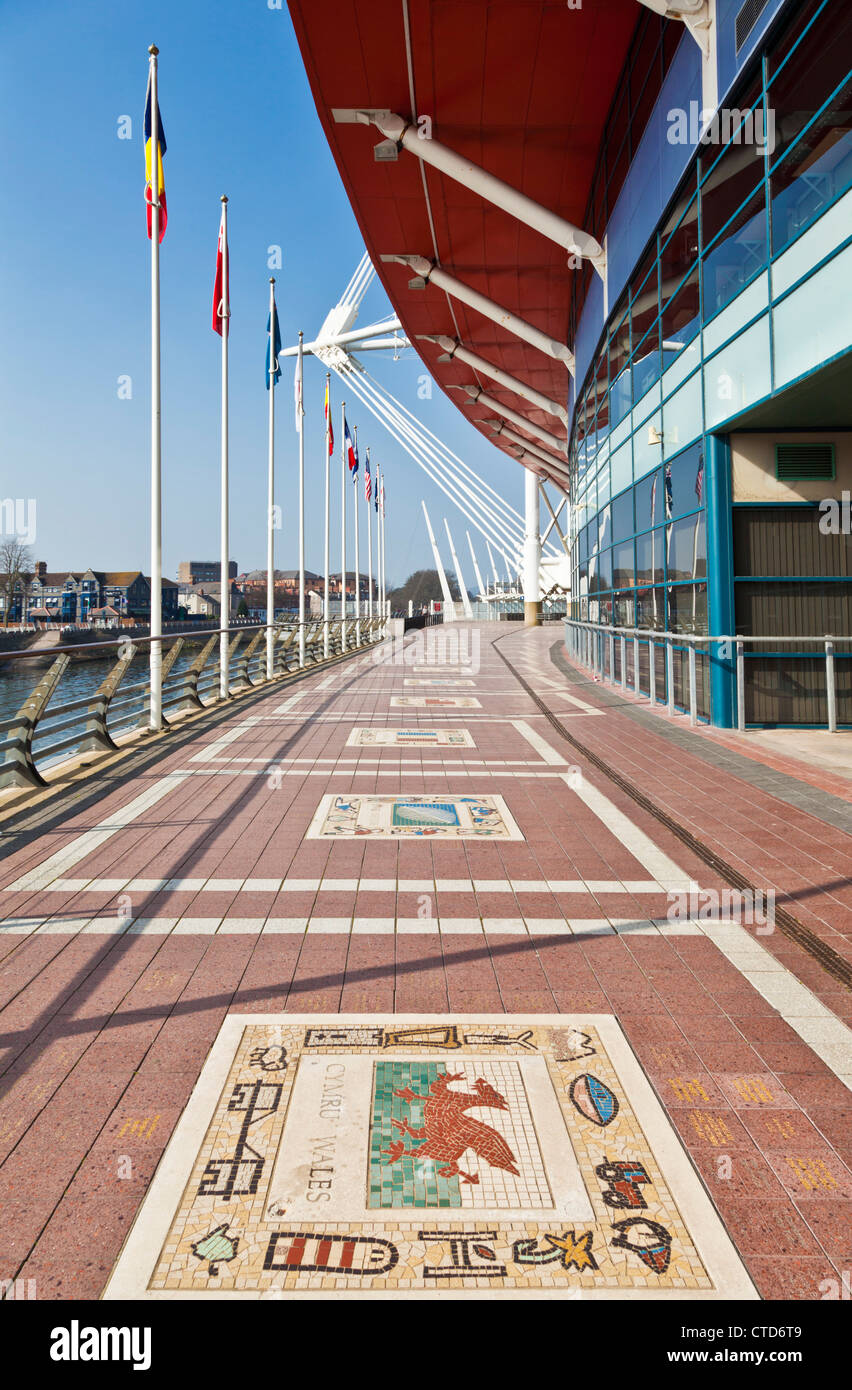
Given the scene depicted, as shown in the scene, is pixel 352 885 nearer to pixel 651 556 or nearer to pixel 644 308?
pixel 651 556

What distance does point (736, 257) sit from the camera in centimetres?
988

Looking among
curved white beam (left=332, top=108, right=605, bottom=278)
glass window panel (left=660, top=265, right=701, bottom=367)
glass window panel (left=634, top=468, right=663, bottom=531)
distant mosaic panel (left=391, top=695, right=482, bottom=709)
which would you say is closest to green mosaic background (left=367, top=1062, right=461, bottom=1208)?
glass window panel (left=660, top=265, right=701, bottom=367)

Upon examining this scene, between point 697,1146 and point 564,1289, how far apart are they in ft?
2.53

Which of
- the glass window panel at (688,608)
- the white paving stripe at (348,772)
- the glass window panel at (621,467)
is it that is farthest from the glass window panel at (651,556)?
the white paving stripe at (348,772)

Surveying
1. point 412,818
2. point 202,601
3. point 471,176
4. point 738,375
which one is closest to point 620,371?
point 471,176

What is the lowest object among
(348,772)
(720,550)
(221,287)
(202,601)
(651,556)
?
(348,772)

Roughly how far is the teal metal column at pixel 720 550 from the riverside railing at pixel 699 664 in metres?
0.05

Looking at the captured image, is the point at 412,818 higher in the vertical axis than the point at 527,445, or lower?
lower

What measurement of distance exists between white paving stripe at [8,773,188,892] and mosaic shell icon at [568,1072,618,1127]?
3551 millimetres

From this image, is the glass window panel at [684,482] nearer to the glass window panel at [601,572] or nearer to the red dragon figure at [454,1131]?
the glass window panel at [601,572]

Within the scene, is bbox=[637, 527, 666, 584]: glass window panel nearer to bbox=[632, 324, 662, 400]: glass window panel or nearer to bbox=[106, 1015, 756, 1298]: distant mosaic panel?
bbox=[632, 324, 662, 400]: glass window panel

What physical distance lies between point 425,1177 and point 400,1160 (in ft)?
0.34

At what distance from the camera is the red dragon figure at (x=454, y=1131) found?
2.83 m
